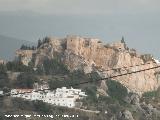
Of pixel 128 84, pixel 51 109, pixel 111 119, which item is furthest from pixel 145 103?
pixel 51 109

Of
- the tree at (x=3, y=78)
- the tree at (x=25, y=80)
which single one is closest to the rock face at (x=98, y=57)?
the tree at (x=3, y=78)

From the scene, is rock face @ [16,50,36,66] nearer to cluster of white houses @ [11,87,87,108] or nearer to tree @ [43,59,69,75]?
tree @ [43,59,69,75]

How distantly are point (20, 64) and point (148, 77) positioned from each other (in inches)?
1248

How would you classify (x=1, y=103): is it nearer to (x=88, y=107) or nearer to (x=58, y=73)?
(x=88, y=107)

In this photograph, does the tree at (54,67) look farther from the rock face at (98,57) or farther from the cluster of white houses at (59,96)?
the cluster of white houses at (59,96)

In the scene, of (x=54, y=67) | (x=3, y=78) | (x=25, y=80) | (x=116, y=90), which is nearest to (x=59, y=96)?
(x=25, y=80)

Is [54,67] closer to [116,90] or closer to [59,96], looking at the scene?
[116,90]

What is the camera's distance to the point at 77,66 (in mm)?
107375

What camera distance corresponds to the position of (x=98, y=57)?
114m


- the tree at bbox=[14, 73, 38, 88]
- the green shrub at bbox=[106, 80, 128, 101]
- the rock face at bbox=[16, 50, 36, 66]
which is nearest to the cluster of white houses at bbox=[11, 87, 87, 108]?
the tree at bbox=[14, 73, 38, 88]

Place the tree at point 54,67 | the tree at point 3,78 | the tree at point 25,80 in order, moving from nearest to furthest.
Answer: the tree at point 3,78
the tree at point 25,80
the tree at point 54,67

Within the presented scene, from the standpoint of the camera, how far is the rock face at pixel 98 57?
108 meters

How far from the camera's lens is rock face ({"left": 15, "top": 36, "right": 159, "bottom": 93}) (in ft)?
354

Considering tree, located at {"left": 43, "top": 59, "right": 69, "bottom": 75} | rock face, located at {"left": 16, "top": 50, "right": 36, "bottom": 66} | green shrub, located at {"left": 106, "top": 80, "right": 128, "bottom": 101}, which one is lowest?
green shrub, located at {"left": 106, "top": 80, "right": 128, "bottom": 101}
